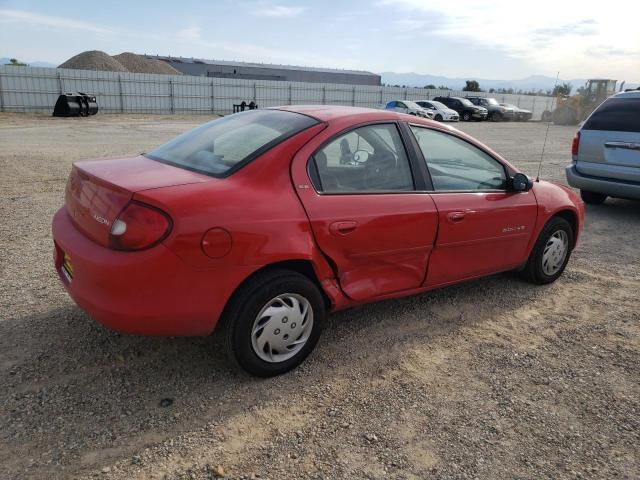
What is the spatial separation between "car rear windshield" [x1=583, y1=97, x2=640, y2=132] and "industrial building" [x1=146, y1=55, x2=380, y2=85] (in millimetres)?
64600

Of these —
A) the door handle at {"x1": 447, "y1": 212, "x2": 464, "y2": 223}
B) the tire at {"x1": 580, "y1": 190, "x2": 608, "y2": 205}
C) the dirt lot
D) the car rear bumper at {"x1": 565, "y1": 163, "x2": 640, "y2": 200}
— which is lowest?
the dirt lot

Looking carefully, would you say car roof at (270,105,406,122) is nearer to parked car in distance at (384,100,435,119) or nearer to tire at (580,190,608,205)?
tire at (580,190,608,205)

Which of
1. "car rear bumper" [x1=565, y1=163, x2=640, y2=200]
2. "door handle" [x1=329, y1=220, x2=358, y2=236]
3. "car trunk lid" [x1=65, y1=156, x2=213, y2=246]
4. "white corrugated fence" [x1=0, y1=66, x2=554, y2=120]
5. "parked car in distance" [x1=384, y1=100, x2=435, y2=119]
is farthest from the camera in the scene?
"parked car in distance" [x1=384, y1=100, x2=435, y2=119]

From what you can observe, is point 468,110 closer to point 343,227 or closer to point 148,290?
point 343,227

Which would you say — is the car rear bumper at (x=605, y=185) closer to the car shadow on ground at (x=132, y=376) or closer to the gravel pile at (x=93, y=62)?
the car shadow on ground at (x=132, y=376)

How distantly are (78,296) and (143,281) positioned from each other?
487 millimetres

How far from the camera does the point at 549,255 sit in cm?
476

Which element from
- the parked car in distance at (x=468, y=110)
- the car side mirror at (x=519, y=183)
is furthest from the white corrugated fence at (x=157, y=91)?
the car side mirror at (x=519, y=183)

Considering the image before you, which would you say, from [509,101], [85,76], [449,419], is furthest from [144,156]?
[509,101]

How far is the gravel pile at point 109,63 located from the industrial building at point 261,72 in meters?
10.3

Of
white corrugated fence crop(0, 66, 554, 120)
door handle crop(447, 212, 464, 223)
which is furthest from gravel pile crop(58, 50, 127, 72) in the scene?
door handle crop(447, 212, 464, 223)

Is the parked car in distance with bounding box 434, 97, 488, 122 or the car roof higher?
the car roof

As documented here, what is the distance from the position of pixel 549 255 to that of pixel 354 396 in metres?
2.69

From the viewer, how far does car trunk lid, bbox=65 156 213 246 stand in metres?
2.74
